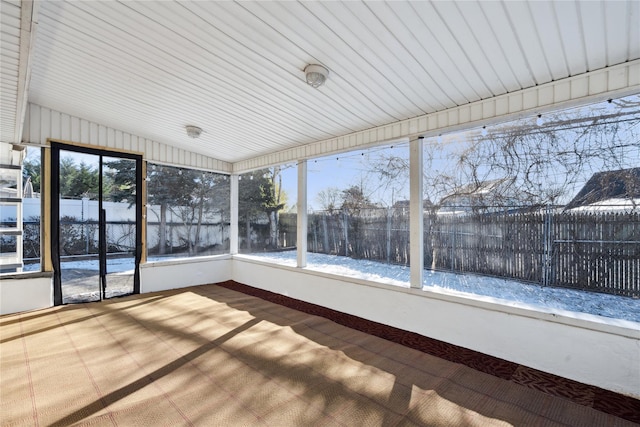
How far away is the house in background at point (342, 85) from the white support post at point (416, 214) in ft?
0.05

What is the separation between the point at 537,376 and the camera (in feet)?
8.19

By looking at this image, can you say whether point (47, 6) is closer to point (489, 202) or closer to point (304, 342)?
point (304, 342)

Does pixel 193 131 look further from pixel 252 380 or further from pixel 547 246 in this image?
pixel 547 246

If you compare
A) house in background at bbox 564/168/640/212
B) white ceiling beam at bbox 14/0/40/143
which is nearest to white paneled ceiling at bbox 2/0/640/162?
Answer: white ceiling beam at bbox 14/0/40/143

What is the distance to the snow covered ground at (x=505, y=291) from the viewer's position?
8.02 feet

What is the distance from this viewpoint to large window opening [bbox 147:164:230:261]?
539 cm

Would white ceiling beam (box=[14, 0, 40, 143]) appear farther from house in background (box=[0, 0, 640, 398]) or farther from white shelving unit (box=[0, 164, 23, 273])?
white shelving unit (box=[0, 164, 23, 273])

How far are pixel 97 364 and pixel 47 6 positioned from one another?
290 cm

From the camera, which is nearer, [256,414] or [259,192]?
[256,414]

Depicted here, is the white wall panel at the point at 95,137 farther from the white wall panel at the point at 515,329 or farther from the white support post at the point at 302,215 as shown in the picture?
the white wall panel at the point at 515,329

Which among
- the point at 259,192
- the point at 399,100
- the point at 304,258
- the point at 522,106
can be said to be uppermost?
the point at 399,100

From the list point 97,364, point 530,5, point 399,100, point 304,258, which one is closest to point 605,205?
point 530,5

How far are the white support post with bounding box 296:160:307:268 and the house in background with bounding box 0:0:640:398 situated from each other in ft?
1.57

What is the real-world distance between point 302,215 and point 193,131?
2.11 meters
